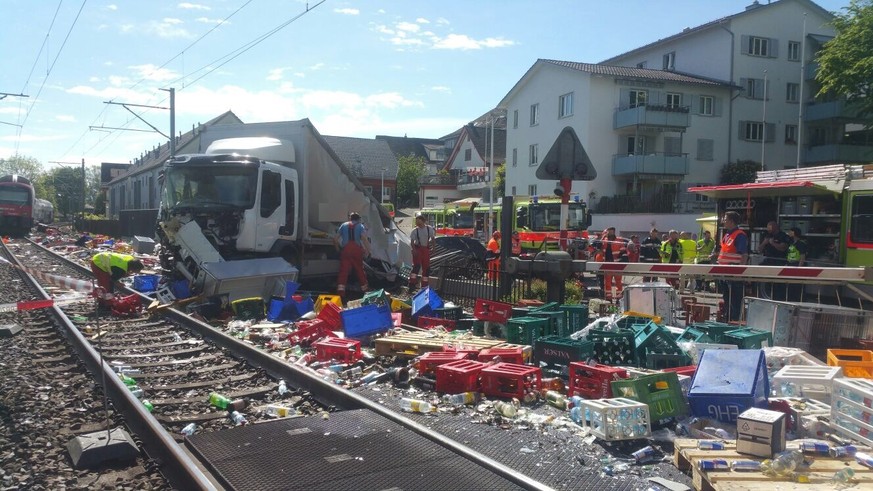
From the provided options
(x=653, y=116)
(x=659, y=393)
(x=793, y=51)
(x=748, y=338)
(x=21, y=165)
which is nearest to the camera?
(x=659, y=393)

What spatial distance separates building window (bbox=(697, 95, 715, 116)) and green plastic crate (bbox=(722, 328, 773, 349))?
3758 centimetres

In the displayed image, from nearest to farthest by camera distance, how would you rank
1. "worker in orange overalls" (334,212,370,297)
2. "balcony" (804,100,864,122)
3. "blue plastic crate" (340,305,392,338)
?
1. "blue plastic crate" (340,305,392,338)
2. "worker in orange overalls" (334,212,370,297)
3. "balcony" (804,100,864,122)

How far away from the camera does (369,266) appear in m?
15.3

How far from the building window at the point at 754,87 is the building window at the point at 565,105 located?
10927 millimetres

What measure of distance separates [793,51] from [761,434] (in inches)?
1838

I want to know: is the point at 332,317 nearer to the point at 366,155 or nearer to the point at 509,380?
the point at 509,380

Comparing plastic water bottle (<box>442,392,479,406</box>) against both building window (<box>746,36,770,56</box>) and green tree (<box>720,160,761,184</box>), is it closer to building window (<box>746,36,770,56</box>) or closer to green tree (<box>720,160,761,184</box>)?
green tree (<box>720,160,761,184</box>)

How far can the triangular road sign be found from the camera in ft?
30.6

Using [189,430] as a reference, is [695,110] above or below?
above

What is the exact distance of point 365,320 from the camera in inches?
365

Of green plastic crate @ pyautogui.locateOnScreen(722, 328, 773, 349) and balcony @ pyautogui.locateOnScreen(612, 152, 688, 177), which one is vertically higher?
balcony @ pyautogui.locateOnScreen(612, 152, 688, 177)

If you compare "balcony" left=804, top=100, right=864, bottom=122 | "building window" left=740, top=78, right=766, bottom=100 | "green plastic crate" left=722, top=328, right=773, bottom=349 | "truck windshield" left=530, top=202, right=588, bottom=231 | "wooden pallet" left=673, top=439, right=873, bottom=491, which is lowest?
"wooden pallet" left=673, top=439, right=873, bottom=491

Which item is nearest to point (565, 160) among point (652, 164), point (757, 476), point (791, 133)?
point (757, 476)

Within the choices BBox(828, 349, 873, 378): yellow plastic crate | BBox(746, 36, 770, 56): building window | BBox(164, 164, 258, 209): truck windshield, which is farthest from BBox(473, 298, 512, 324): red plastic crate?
BBox(746, 36, 770, 56): building window
